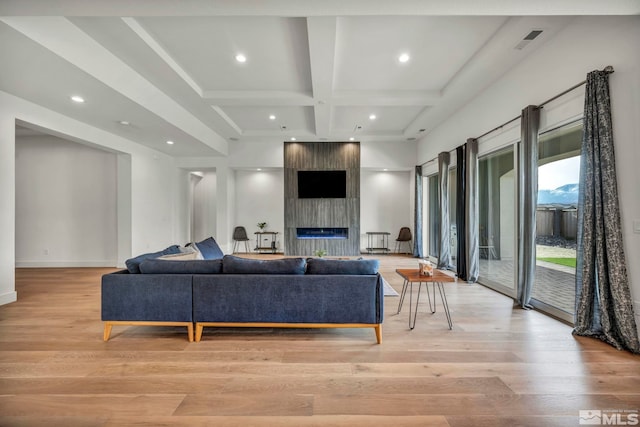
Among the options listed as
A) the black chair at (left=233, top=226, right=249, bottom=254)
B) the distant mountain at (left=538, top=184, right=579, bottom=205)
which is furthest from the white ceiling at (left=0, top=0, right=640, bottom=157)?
the black chair at (left=233, top=226, right=249, bottom=254)

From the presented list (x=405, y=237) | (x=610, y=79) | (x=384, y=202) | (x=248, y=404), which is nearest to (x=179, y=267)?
(x=248, y=404)

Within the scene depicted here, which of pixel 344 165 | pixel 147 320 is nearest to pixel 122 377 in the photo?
pixel 147 320

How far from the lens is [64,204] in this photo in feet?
21.5

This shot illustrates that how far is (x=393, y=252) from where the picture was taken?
9.10m

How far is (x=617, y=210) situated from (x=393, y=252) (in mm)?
6608

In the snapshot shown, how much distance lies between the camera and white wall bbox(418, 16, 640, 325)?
2.58 metres

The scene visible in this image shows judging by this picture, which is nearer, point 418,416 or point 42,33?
point 418,416

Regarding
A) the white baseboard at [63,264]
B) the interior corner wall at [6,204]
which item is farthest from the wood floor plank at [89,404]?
the white baseboard at [63,264]

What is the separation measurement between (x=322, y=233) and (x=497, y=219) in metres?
4.67

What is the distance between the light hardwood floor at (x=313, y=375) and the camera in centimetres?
181

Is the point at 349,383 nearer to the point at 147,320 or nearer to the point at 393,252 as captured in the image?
the point at 147,320

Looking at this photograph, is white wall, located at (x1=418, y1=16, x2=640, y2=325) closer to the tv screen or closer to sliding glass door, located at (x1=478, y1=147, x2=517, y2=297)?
sliding glass door, located at (x1=478, y1=147, x2=517, y2=297)

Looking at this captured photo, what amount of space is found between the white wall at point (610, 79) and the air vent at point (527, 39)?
9.9 inches

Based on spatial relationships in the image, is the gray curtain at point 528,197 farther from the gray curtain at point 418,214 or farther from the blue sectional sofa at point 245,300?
the gray curtain at point 418,214
